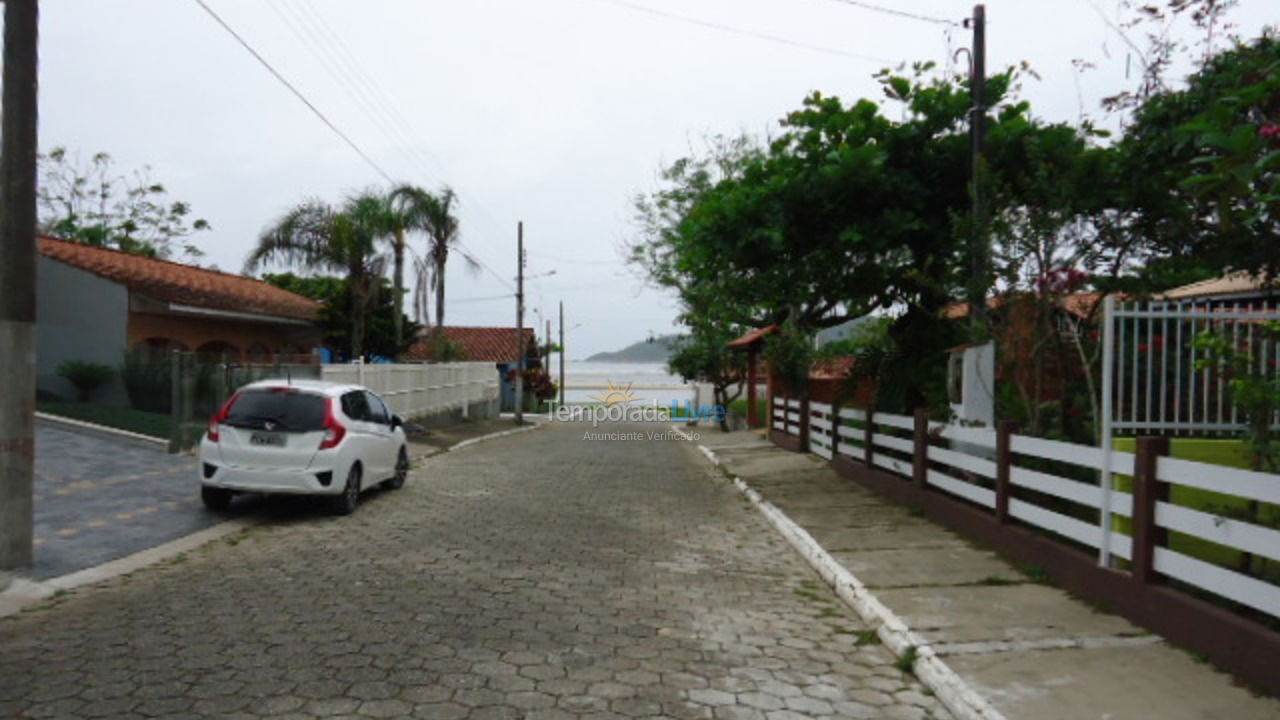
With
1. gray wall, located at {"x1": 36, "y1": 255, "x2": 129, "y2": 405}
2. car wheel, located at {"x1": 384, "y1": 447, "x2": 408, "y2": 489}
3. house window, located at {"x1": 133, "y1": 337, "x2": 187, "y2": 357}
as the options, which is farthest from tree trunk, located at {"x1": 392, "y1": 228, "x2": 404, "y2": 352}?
car wheel, located at {"x1": 384, "y1": 447, "x2": 408, "y2": 489}

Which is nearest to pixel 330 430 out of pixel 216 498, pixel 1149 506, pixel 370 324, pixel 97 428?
pixel 216 498

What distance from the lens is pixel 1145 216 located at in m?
10.3

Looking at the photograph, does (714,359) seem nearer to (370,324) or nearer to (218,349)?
(370,324)

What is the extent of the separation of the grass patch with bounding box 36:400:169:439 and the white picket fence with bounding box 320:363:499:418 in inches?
124

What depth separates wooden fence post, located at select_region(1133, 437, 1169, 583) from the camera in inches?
223

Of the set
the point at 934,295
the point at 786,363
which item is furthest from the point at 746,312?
the point at 934,295

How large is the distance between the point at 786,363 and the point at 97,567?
16930mm

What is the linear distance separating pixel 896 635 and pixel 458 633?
2882 mm

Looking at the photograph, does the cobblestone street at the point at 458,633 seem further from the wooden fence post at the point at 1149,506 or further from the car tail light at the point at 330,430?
the wooden fence post at the point at 1149,506

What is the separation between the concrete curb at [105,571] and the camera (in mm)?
6383

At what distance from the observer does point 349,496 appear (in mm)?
10484

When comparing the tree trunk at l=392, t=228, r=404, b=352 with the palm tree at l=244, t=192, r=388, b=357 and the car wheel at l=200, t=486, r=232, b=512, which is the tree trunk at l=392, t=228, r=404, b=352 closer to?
the palm tree at l=244, t=192, r=388, b=357

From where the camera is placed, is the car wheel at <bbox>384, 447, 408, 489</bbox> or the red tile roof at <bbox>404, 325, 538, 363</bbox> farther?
the red tile roof at <bbox>404, 325, 538, 363</bbox>

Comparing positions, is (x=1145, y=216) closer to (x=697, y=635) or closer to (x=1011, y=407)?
(x=1011, y=407)
